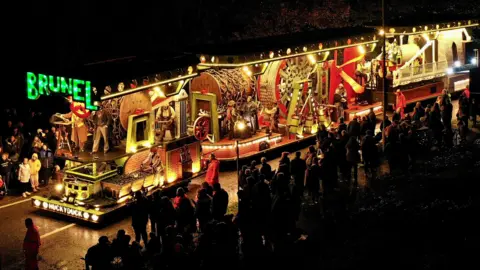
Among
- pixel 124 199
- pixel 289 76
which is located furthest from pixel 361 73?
pixel 124 199

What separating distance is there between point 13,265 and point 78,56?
2239 cm

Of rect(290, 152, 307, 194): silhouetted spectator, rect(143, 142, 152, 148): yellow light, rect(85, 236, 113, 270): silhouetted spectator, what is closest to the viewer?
rect(85, 236, 113, 270): silhouetted spectator

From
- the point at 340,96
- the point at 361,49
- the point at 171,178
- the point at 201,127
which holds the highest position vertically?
the point at 361,49

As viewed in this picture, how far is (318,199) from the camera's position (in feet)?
63.7

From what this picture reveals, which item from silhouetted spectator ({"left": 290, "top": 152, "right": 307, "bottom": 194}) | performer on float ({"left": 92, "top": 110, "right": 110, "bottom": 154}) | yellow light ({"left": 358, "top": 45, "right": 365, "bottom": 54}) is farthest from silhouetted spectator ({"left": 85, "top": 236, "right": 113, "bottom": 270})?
yellow light ({"left": 358, "top": 45, "right": 365, "bottom": 54})

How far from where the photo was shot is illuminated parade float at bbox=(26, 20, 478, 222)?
1847 cm

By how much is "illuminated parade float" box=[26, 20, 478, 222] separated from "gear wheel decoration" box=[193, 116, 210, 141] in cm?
4

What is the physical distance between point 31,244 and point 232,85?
11.1 m

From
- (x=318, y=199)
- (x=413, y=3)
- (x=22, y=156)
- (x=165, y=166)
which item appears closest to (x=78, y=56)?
(x=22, y=156)

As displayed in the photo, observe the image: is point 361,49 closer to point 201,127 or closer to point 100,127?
point 201,127

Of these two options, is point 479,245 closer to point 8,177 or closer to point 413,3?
point 8,177

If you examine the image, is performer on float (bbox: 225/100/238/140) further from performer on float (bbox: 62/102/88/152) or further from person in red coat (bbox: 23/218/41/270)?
person in red coat (bbox: 23/218/41/270)

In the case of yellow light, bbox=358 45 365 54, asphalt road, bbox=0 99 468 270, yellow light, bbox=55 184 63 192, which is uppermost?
yellow light, bbox=358 45 365 54

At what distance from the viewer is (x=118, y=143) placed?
19641mm
